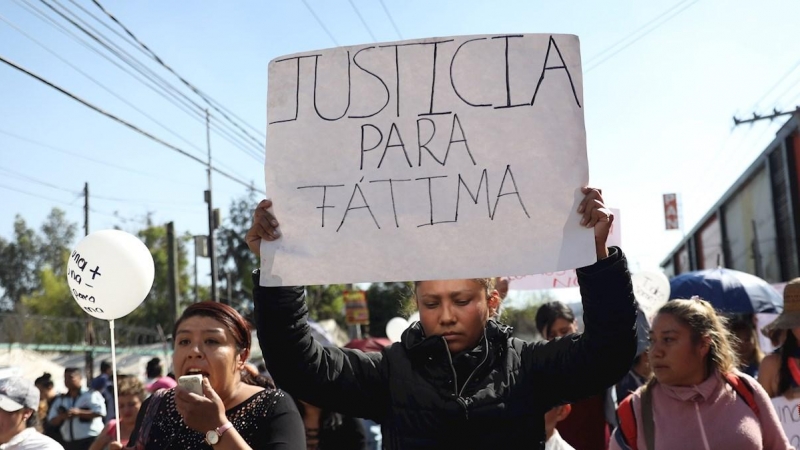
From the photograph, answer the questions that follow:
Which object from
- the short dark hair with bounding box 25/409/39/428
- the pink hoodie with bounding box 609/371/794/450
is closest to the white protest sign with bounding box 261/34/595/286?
the pink hoodie with bounding box 609/371/794/450

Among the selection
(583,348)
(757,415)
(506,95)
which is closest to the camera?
(583,348)

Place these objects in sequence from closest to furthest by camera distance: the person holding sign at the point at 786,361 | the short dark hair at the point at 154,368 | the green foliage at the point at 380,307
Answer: the person holding sign at the point at 786,361, the short dark hair at the point at 154,368, the green foliage at the point at 380,307

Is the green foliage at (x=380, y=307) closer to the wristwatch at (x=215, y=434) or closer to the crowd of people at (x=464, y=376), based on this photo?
the crowd of people at (x=464, y=376)

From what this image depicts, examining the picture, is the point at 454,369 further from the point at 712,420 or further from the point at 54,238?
the point at 54,238

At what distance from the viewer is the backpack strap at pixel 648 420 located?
327cm

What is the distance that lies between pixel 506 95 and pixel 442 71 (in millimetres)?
211

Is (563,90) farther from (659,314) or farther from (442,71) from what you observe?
(659,314)

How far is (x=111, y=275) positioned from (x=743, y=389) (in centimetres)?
308

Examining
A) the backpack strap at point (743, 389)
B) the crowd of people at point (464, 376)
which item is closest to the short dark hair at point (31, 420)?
the crowd of people at point (464, 376)

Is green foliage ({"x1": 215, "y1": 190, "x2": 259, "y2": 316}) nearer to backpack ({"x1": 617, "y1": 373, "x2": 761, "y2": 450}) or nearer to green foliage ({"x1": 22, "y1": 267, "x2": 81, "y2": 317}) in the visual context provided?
green foliage ({"x1": 22, "y1": 267, "x2": 81, "y2": 317})

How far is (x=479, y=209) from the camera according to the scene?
238 centimetres

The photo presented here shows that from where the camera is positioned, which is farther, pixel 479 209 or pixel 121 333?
pixel 121 333

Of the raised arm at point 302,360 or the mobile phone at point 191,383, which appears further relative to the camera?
the mobile phone at point 191,383

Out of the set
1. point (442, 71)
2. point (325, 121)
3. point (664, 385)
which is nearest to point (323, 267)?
point (325, 121)
